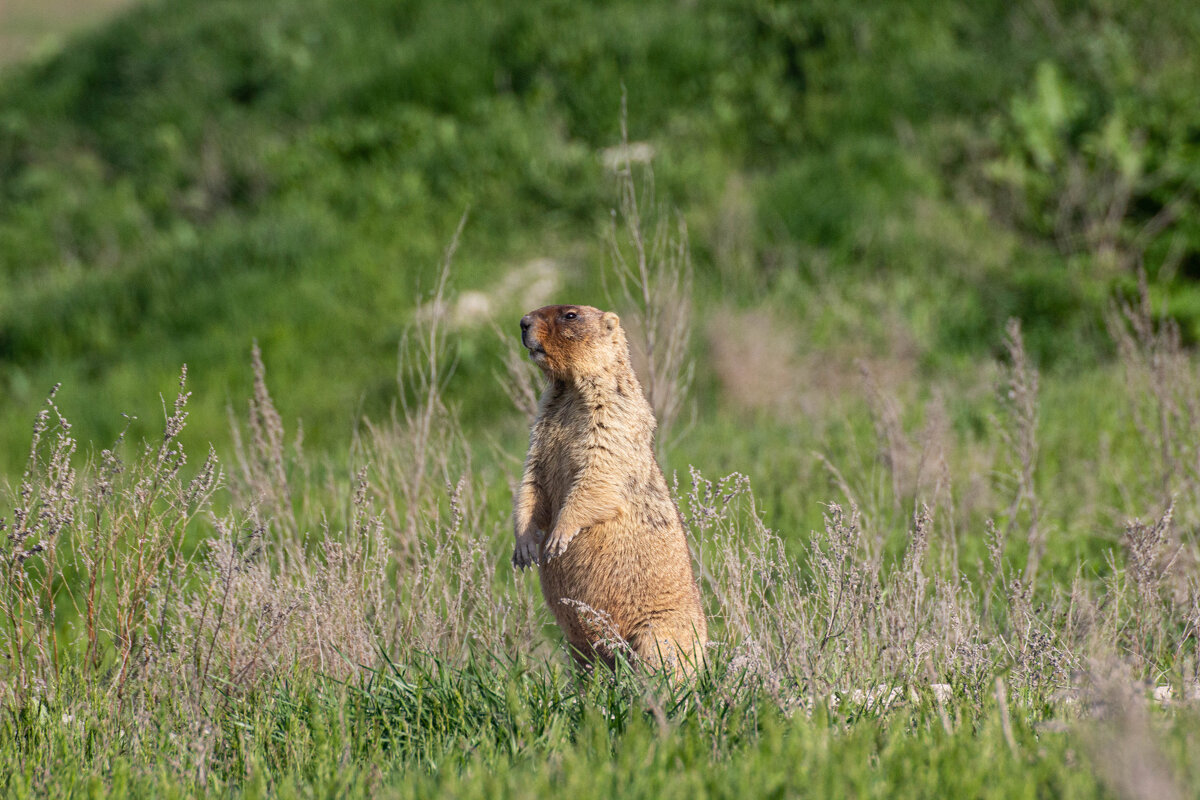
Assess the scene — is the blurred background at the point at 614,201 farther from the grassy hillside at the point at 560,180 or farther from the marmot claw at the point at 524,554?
the marmot claw at the point at 524,554

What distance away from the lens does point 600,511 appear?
433 centimetres

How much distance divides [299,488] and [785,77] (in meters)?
10.4

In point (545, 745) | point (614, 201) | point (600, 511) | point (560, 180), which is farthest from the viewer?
point (560, 180)

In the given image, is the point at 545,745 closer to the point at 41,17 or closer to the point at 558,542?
the point at 558,542

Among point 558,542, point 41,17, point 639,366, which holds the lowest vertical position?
point 558,542

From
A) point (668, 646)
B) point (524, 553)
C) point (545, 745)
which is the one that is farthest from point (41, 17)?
point (545, 745)

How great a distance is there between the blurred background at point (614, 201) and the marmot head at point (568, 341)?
11.2 feet

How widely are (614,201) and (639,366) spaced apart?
3.95m

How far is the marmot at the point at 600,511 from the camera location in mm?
4285

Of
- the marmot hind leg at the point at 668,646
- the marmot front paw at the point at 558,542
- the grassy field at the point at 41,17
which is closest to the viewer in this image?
the marmot hind leg at the point at 668,646

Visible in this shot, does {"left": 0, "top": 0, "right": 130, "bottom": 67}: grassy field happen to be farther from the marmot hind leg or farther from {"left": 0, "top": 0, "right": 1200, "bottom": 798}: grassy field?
the marmot hind leg

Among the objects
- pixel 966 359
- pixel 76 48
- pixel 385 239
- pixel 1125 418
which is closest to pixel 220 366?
pixel 385 239

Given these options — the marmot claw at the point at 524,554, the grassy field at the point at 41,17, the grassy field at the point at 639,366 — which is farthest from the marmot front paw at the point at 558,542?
the grassy field at the point at 41,17

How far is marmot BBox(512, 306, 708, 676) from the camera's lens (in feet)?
14.1
